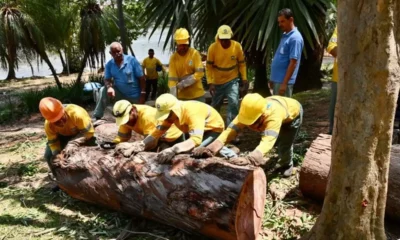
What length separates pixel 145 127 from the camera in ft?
13.9

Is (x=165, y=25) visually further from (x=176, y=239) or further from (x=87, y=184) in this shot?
(x=176, y=239)

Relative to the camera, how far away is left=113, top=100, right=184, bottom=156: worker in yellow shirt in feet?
13.4

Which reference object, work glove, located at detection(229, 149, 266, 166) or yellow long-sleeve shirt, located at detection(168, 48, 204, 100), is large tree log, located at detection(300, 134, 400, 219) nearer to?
work glove, located at detection(229, 149, 266, 166)

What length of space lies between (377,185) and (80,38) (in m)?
9.41

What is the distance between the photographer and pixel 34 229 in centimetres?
387

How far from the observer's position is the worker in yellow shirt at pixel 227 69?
514 centimetres

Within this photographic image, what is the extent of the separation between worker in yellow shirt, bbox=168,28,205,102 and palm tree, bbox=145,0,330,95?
44.7 inches

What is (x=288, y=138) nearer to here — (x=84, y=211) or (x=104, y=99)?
(x=84, y=211)

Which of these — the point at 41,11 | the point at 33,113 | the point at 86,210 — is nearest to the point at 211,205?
the point at 86,210

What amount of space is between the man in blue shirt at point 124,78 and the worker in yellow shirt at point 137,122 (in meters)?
1.48

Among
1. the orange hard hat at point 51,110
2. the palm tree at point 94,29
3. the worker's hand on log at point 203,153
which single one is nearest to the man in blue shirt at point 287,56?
the worker's hand on log at point 203,153

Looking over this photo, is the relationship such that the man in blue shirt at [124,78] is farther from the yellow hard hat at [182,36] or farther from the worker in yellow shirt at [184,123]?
the worker in yellow shirt at [184,123]

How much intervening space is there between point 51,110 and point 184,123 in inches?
52.5

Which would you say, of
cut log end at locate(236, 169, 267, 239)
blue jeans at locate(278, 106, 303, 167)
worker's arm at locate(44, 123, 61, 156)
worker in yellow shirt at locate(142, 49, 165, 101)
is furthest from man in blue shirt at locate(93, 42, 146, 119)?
worker in yellow shirt at locate(142, 49, 165, 101)
